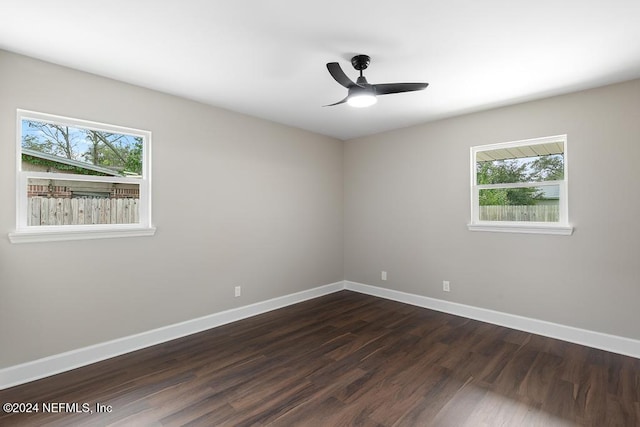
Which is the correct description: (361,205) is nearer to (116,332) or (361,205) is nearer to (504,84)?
(504,84)

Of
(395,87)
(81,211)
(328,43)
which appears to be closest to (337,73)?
(328,43)

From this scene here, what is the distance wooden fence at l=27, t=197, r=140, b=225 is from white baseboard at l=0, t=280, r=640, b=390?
1.11 m

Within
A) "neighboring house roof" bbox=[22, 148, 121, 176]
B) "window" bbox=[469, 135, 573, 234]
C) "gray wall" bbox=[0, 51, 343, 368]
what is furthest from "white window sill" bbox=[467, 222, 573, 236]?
"neighboring house roof" bbox=[22, 148, 121, 176]

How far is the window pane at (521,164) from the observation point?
3342mm

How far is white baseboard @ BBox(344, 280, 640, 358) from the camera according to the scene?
2895 millimetres

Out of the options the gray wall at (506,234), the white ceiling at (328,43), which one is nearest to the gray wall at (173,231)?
the white ceiling at (328,43)

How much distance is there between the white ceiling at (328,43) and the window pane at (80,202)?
1013 mm

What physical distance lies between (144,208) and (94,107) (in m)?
1.00

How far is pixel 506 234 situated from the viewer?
3592mm

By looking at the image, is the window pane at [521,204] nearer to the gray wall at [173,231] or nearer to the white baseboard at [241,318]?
the white baseboard at [241,318]

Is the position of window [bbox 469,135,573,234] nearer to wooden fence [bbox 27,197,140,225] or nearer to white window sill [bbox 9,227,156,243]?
white window sill [bbox 9,227,156,243]

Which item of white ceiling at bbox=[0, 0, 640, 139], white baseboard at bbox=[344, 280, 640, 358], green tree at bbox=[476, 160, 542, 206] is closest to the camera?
white ceiling at bbox=[0, 0, 640, 139]

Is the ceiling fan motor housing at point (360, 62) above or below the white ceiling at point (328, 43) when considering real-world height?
Result: below

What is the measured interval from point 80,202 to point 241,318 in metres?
2.09
